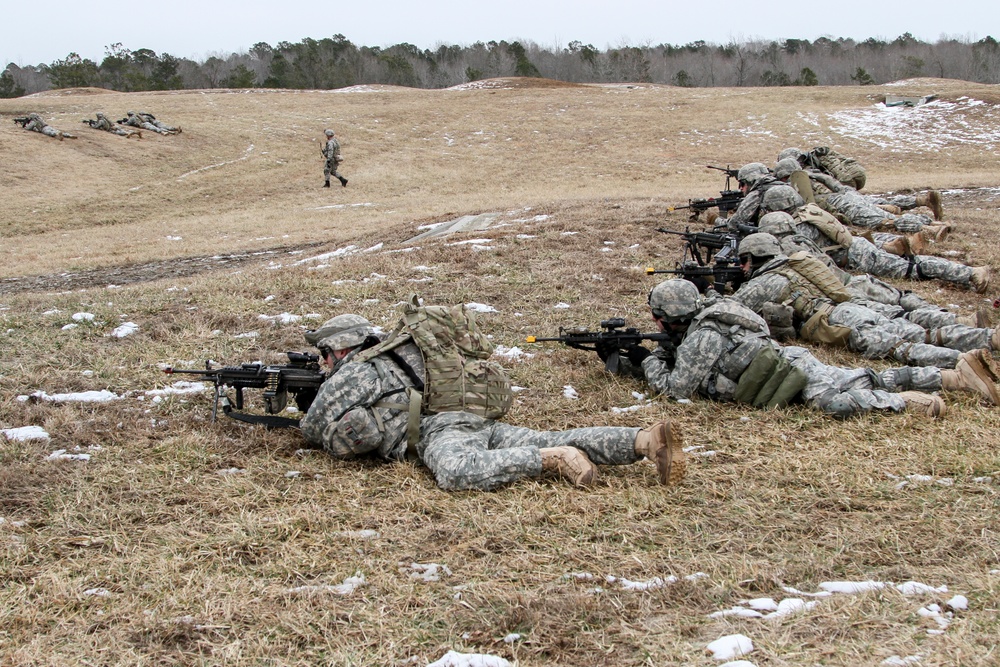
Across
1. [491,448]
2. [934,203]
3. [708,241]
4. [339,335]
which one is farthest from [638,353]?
[934,203]

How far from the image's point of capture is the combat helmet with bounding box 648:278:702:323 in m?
6.28

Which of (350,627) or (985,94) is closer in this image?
(350,627)

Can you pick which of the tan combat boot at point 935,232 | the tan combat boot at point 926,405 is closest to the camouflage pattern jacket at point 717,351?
the tan combat boot at point 926,405

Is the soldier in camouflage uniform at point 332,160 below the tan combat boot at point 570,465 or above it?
above

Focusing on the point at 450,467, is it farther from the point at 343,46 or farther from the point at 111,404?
the point at 343,46

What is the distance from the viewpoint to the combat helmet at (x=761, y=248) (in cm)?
814

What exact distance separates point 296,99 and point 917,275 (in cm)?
3653

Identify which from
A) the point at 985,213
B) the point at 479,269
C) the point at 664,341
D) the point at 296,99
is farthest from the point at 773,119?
the point at 664,341

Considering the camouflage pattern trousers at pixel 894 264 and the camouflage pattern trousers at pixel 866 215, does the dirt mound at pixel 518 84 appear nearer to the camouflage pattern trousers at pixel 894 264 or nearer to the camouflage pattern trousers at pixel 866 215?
the camouflage pattern trousers at pixel 866 215

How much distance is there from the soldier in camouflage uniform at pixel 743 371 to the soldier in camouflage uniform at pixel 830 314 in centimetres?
101

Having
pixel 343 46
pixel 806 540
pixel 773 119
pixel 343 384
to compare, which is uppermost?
pixel 343 46

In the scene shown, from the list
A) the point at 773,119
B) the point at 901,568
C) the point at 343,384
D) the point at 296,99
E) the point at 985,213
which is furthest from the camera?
the point at 296,99

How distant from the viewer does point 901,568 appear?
3.54 meters

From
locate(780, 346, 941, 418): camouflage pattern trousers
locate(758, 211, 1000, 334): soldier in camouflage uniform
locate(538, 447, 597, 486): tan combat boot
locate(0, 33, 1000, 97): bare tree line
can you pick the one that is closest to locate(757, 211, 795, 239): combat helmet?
locate(758, 211, 1000, 334): soldier in camouflage uniform
